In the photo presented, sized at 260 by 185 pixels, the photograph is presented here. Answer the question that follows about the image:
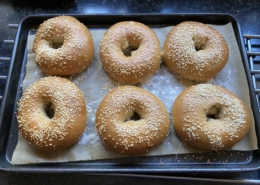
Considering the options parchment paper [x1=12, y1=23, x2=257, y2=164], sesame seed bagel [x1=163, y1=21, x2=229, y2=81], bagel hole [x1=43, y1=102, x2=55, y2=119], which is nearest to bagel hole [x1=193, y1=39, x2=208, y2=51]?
sesame seed bagel [x1=163, y1=21, x2=229, y2=81]

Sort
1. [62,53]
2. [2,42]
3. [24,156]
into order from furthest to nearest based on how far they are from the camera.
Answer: [2,42], [62,53], [24,156]

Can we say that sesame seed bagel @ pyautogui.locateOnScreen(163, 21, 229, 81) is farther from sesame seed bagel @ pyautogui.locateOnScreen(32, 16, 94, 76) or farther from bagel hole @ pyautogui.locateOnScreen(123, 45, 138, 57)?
sesame seed bagel @ pyautogui.locateOnScreen(32, 16, 94, 76)

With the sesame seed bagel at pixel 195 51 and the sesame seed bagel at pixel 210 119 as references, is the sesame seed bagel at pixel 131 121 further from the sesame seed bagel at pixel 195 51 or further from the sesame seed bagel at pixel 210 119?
the sesame seed bagel at pixel 195 51

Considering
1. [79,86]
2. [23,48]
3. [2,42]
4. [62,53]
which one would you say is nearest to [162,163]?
[79,86]

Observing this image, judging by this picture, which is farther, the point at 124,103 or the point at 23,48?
the point at 23,48

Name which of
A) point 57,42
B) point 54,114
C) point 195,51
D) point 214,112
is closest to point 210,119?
point 214,112

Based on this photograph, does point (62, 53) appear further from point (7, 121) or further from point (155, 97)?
point (155, 97)

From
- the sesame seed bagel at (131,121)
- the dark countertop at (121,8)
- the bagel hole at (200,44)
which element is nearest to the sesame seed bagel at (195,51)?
the bagel hole at (200,44)

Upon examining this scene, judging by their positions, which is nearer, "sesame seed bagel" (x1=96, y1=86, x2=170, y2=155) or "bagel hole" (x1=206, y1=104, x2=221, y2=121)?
"sesame seed bagel" (x1=96, y1=86, x2=170, y2=155)
